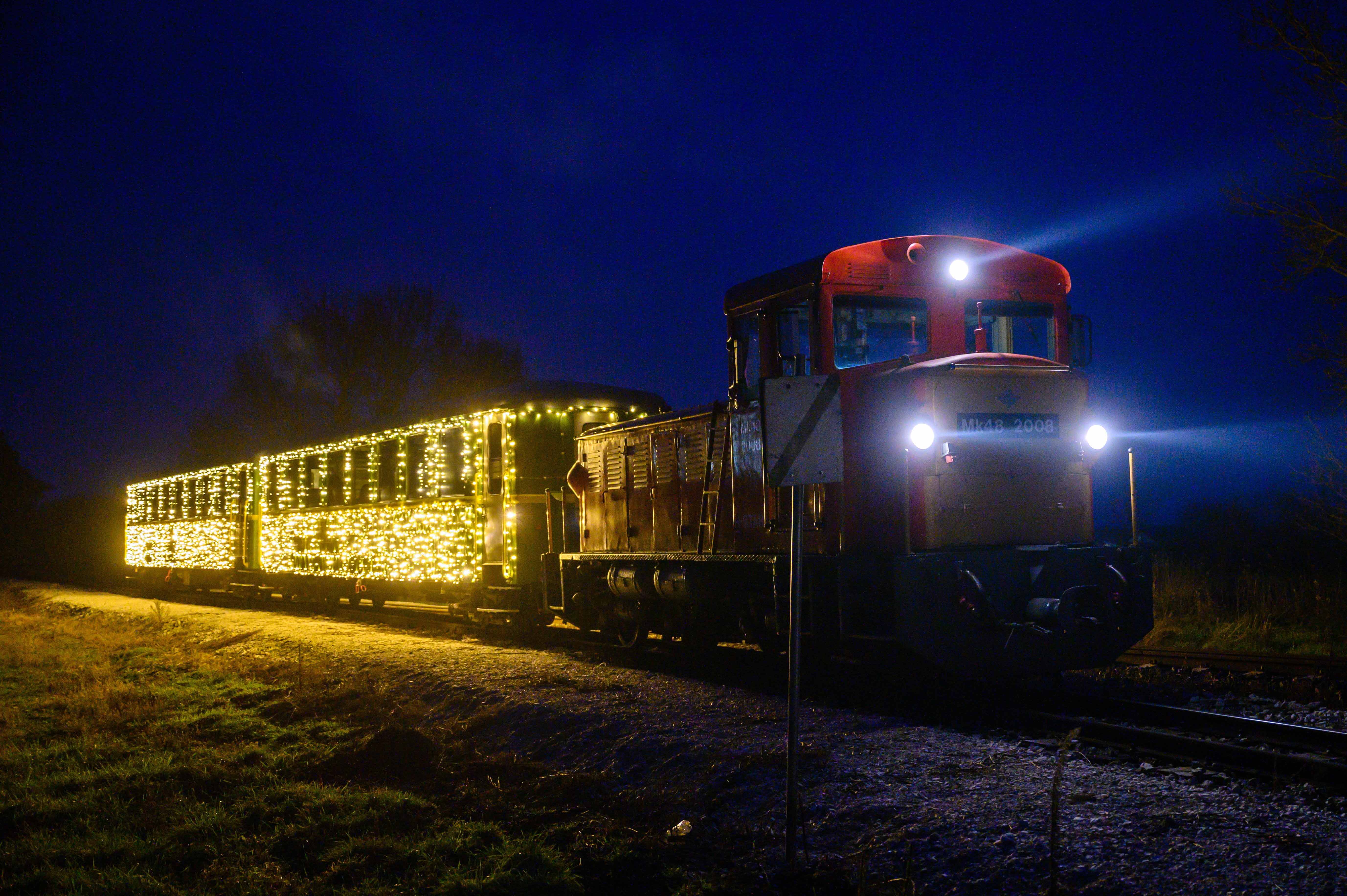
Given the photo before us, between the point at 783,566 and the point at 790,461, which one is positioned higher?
the point at 790,461

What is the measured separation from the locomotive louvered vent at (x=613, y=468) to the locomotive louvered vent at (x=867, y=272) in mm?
4174

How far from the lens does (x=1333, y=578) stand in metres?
15.6

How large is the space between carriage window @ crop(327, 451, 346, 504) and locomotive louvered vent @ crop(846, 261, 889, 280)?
13.1 meters

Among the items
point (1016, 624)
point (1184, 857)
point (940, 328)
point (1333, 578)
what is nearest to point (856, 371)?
point (940, 328)

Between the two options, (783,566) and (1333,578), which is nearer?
(783,566)

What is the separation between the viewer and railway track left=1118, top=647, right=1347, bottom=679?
845cm

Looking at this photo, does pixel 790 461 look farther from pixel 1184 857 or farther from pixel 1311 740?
pixel 1311 740

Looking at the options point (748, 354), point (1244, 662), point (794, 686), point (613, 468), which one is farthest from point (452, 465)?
point (794, 686)

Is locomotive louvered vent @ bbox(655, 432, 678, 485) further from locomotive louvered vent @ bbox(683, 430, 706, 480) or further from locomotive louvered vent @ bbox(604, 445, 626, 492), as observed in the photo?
locomotive louvered vent @ bbox(604, 445, 626, 492)

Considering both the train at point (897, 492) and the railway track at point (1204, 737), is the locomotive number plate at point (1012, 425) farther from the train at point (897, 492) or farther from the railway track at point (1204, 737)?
the railway track at point (1204, 737)

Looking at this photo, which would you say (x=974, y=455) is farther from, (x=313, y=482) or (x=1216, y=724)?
(x=313, y=482)

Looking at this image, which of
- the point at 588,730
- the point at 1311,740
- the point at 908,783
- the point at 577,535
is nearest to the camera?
the point at 908,783

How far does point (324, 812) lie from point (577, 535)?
7893 millimetres

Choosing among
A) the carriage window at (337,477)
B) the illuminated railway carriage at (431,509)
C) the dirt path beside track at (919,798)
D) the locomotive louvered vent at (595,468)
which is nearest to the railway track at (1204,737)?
the dirt path beside track at (919,798)
